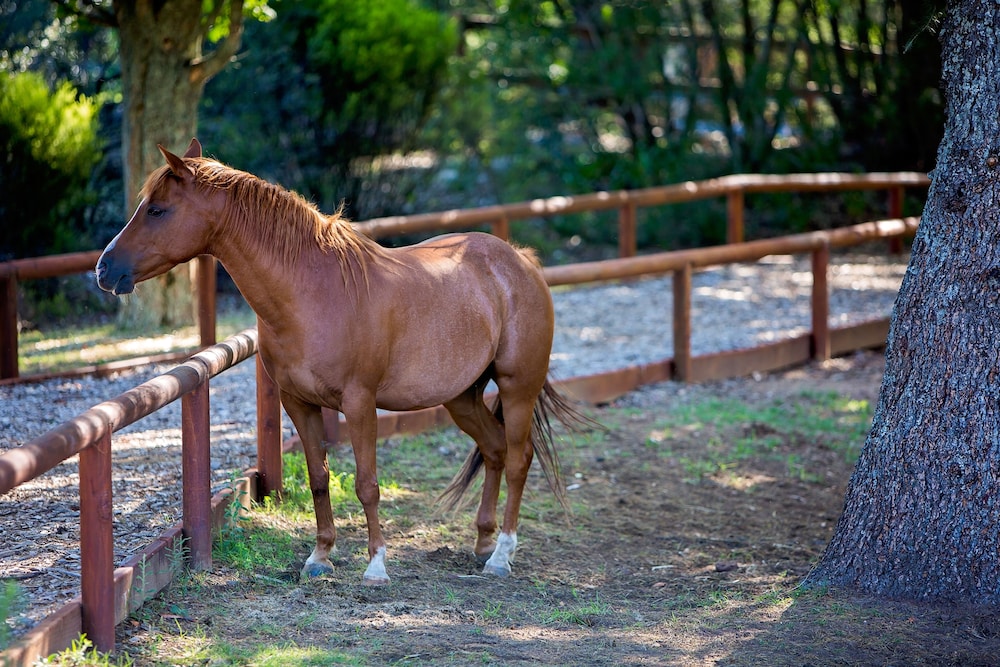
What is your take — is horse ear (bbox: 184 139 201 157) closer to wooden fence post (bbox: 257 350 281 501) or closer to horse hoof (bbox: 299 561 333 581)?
wooden fence post (bbox: 257 350 281 501)

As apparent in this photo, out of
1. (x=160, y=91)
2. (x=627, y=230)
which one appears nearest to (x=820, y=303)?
(x=627, y=230)

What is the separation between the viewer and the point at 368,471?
3.99 metres

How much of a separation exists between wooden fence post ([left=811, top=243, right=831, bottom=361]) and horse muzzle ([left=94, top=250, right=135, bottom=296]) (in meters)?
5.95

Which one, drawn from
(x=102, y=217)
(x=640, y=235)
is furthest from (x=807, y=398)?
(x=102, y=217)

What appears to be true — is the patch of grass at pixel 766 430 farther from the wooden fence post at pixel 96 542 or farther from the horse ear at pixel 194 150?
the wooden fence post at pixel 96 542

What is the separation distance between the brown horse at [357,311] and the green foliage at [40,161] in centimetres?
484

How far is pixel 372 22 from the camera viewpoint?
10.1 meters

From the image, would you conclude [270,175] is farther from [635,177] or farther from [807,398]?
[807,398]

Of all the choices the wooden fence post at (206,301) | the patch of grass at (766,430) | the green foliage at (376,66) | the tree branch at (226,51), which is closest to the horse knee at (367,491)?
the patch of grass at (766,430)

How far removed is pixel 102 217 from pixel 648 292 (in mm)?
5098

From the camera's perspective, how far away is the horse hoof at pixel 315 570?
13.2 ft

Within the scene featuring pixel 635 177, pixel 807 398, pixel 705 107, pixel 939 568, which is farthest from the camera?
pixel 705 107

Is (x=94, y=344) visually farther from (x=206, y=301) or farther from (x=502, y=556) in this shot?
(x=502, y=556)

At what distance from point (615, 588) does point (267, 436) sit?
1.69 m
